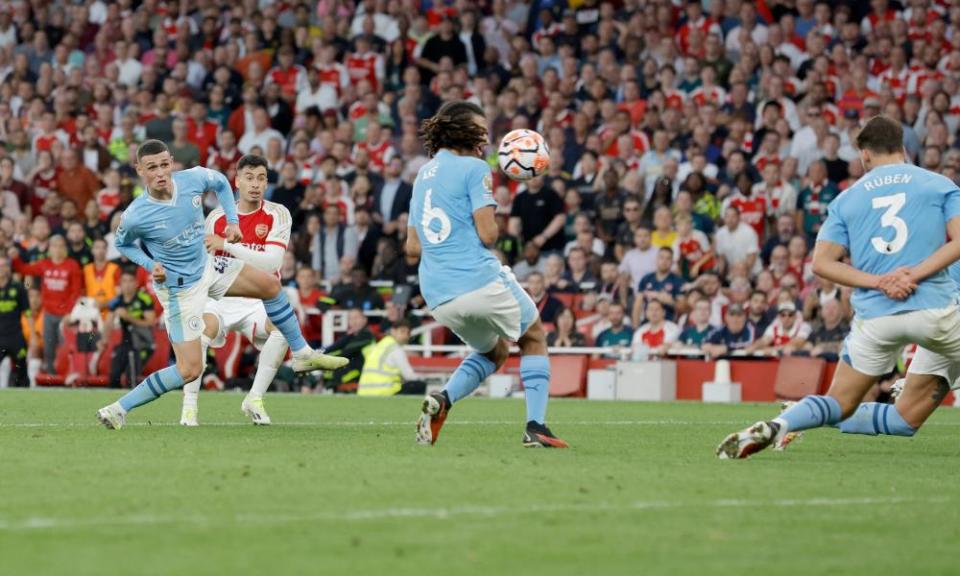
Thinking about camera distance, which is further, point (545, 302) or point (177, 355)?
point (545, 302)

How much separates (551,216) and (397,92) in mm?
4536

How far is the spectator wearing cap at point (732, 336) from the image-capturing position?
20.4 metres

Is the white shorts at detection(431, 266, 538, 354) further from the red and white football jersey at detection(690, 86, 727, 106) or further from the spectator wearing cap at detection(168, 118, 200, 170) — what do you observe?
the spectator wearing cap at detection(168, 118, 200, 170)

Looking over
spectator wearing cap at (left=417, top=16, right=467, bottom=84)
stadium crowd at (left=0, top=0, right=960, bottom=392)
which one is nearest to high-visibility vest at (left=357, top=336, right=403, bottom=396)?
stadium crowd at (left=0, top=0, right=960, bottom=392)

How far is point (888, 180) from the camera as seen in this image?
924 centimetres

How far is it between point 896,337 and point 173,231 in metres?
5.55

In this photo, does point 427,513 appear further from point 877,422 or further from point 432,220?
point 877,422

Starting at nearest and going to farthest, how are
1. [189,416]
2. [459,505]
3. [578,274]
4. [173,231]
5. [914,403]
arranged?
[459,505], [914,403], [173,231], [189,416], [578,274]

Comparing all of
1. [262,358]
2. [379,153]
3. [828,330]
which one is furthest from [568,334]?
[262,358]

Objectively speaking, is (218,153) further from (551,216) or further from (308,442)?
(308,442)

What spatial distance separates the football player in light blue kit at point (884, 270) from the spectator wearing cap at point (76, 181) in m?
18.0

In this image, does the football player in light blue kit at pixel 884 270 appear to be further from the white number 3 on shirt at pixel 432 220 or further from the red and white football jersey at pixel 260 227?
the red and white football jersey at pixel 260 227

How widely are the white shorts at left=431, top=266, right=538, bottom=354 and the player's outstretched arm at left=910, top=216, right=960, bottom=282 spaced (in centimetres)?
249

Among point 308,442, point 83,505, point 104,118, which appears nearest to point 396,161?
point 104,118
